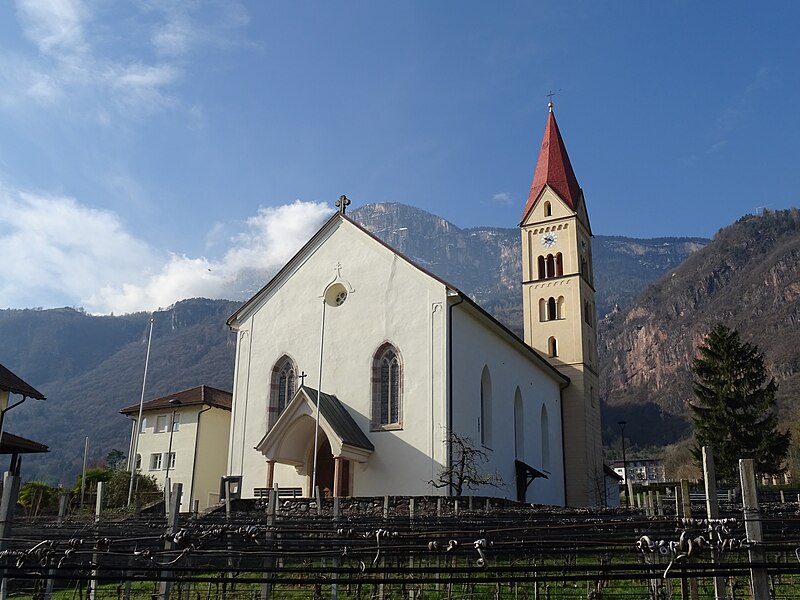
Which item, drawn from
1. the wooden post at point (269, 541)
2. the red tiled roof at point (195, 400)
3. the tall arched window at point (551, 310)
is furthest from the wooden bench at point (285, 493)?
the tall arched window at point (551, 310)

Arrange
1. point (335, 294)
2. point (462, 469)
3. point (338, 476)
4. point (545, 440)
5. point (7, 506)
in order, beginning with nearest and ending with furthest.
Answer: point (7, 506) < point (462, 469) < point (338, 476) < point (335, 294) < point (545, 440)

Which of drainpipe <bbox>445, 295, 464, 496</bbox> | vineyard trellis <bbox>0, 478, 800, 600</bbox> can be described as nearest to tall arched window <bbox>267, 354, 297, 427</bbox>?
drainpipe <bbox>445, 295, 464, 496</bbox>

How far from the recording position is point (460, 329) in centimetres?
3475

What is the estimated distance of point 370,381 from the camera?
34469mm

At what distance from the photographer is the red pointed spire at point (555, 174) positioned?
53844mm

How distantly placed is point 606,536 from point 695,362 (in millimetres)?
48692

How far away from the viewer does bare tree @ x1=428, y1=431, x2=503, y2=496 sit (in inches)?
1239

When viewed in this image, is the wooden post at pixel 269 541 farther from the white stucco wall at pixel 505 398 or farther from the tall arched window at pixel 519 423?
the tall arched window at pixel 519 423

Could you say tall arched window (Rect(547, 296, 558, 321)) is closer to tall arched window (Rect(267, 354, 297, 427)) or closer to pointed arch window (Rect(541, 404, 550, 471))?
pointed arch window (Rect(541, 404, 550, 471))

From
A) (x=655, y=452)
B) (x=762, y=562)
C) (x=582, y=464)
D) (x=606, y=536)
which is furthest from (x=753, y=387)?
(x=655, y=452)

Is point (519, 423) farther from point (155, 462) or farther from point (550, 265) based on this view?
point (155, 462)

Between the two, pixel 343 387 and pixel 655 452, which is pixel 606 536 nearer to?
pixel 343 387

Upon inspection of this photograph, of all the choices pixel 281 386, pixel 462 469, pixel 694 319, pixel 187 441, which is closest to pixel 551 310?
pixel 281 386

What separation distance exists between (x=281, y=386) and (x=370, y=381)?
4976 mm
